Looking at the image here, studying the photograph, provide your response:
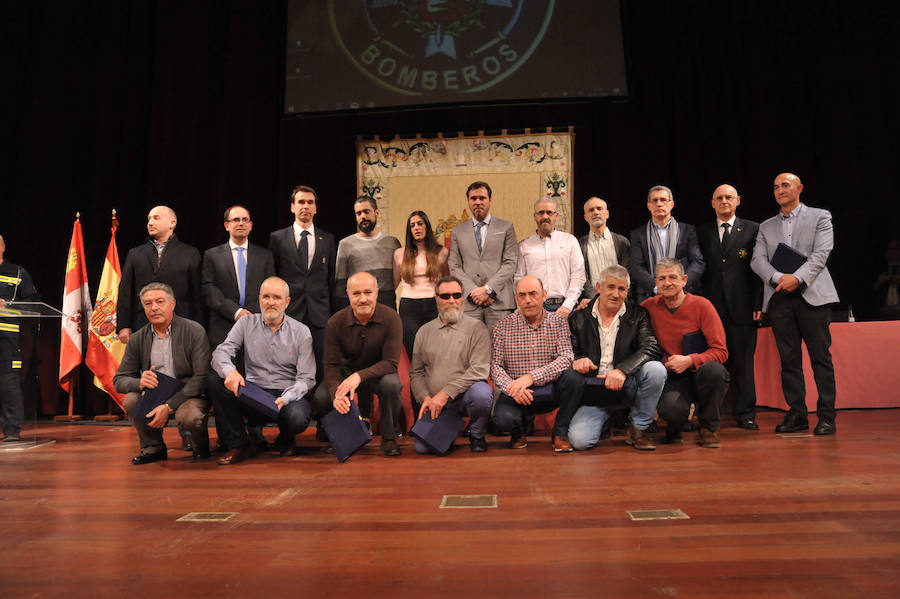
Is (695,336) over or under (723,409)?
over

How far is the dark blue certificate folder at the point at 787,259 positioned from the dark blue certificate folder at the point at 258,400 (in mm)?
2823

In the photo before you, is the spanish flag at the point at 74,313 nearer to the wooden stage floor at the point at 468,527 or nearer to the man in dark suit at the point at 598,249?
the wooden stage floor at the point at 468,527

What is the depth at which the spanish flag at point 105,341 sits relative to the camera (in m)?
5.02

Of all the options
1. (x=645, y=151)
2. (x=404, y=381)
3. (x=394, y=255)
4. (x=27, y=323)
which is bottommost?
(x=404, y=381)

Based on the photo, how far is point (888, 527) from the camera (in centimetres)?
184

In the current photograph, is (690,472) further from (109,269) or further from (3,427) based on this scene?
(109,269)

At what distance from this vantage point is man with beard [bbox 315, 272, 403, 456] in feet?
10.8

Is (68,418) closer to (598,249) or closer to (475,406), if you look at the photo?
(475,406)

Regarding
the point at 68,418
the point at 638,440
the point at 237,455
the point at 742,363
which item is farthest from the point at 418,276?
the point at 68,418

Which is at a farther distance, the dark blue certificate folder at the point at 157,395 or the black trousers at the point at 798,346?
the black trousers at the point at 798,346

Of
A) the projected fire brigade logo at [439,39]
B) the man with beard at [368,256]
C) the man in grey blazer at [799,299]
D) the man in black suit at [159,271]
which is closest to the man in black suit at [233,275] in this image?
the man in black suit at [159,271]

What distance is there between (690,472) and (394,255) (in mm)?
2142

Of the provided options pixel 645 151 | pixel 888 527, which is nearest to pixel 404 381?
pixel 888 527

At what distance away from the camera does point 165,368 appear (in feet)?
10.9
